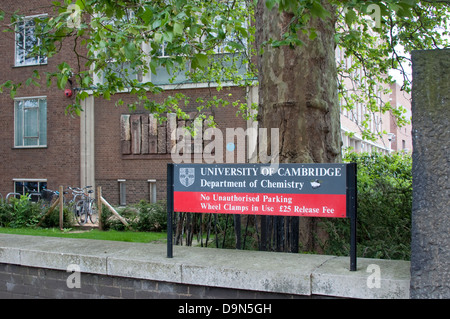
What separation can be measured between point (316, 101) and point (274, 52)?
90 centimetres

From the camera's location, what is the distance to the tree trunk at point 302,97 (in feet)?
19.7

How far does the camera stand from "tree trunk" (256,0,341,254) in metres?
5.99

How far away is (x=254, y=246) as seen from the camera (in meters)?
5.23

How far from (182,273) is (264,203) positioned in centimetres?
89

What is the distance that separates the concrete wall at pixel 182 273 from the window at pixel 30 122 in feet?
52.0

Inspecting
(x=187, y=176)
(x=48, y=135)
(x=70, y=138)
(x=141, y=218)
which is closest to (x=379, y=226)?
(x=187, y=176)

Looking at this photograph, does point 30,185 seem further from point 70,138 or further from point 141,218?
point 141,218

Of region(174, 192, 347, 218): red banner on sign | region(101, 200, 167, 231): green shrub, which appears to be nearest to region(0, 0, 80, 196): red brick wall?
region(101, 200, 167, 231): green shrub

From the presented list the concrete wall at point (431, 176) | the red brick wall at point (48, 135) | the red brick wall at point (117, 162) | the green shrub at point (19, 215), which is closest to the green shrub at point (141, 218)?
the green shrub at point (19, 215)

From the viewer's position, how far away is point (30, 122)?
19984 millimetres

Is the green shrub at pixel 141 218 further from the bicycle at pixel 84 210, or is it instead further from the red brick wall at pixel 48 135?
the red brick wall at pixel 48 135
